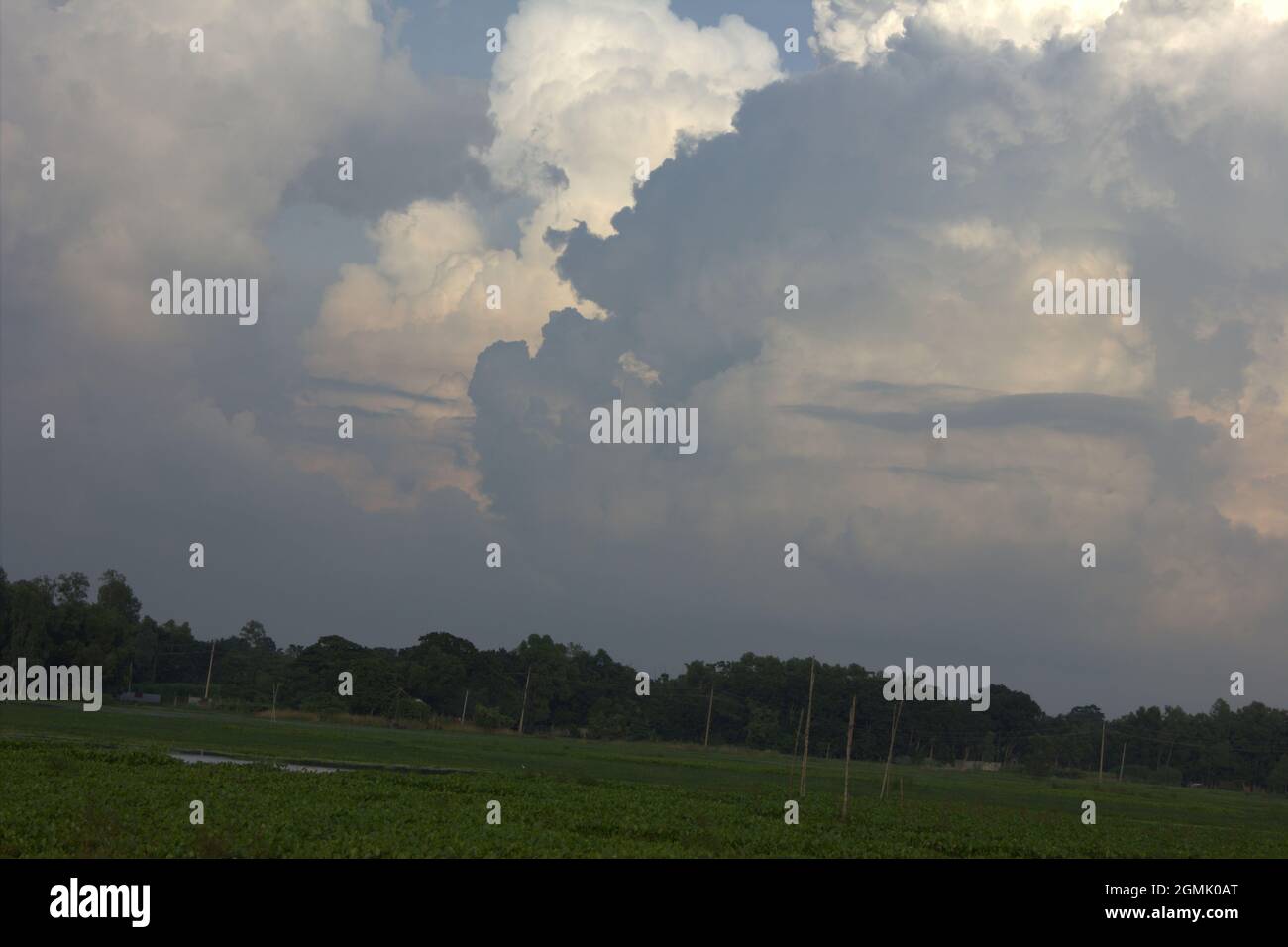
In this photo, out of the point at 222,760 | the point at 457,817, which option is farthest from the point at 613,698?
the point at 457,817

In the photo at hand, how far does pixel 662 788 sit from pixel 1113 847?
1973 centimetres

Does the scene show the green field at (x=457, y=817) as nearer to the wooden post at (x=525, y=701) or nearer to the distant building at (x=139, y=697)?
the wooden post at (x=525, y=701)

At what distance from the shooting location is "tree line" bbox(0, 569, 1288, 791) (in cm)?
13550

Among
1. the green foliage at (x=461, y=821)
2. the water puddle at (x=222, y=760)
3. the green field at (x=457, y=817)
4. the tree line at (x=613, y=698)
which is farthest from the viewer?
the tree line at (x=613, y=698)

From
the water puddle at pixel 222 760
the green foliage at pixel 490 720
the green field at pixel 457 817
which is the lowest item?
the green foliage at pixel 490 720

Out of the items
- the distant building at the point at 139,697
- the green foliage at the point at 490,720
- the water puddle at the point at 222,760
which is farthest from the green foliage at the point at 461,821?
the distant building at the point at 139,697

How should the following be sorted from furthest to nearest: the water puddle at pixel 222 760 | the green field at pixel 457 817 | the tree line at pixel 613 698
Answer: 1. the tree line at pixel 613 698
2. the water puddle at pixel 222 760
3. the green field at pixel 457 817

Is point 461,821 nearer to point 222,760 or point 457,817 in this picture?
point 457,817

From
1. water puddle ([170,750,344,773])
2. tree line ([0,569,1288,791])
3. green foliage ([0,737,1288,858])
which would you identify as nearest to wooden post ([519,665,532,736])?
tree line ([0,569,1288,791])

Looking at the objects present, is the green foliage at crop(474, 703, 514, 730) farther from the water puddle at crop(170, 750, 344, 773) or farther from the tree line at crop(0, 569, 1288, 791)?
the water puddle at crop(170, 750, 344, 773)

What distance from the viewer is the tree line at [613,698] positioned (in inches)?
5335

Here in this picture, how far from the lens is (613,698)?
153 m
